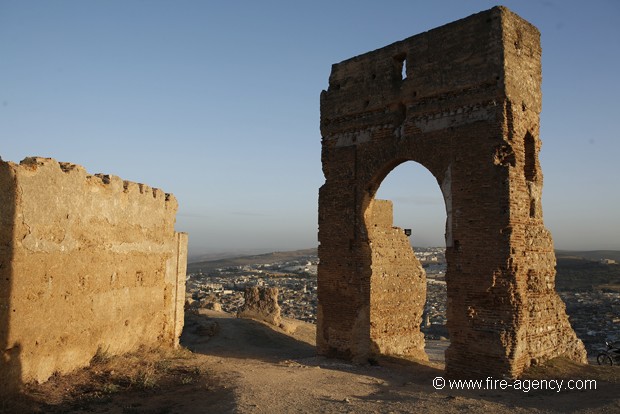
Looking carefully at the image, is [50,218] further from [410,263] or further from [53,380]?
[410,263]

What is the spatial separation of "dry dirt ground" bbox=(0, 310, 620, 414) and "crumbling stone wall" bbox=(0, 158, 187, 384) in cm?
49

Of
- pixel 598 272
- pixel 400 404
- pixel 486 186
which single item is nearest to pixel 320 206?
pixel 486 186

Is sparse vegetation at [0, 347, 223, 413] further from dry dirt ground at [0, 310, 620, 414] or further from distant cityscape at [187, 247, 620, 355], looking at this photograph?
distant cityscape at [187, 247, 620, 355]

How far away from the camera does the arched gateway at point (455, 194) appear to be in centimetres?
934

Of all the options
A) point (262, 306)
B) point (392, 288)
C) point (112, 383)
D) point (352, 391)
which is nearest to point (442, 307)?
point (262, 306)

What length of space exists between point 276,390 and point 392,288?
536cm

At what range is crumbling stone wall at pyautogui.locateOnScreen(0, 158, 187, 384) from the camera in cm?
692

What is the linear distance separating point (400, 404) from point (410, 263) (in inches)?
255

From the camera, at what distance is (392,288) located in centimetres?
1242

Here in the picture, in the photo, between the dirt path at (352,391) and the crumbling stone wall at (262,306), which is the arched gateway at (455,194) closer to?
the dirt path at (352,391)

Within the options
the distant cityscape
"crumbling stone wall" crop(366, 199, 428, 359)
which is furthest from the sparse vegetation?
the distant cityscape

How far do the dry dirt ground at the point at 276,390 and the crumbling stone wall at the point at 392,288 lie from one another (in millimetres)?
906

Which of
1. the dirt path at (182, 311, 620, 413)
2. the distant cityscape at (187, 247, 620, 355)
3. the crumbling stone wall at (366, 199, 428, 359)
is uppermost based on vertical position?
the crumbling stone wall at (366, 199, 428, 359)

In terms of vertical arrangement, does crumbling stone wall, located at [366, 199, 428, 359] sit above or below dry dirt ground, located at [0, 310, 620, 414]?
above
